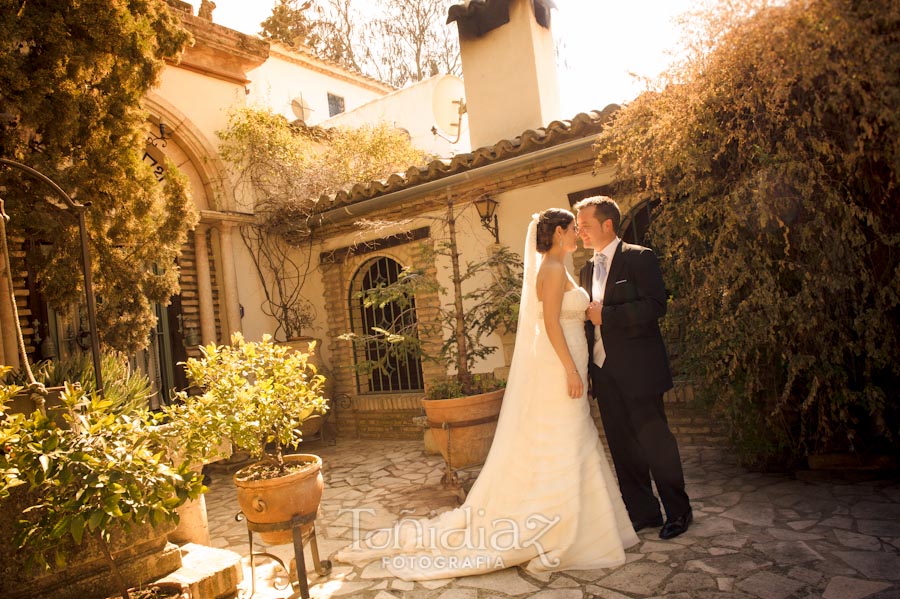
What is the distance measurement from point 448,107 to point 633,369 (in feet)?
24.6

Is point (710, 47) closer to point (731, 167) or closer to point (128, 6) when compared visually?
point (731, 167)

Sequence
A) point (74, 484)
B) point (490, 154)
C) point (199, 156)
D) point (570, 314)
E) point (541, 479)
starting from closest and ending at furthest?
point (74, 484) → point (541, 479) → point (570, 314) → point (490, 154) → point (199, 156)

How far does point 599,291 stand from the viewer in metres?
3.75

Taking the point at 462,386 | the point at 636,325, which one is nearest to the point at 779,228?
the point at 636,325

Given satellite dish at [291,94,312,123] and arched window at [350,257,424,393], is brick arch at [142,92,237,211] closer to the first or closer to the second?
arched window at [350,257,424,393]

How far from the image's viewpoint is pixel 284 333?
28.4 feet

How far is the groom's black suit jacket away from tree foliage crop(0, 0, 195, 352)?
446cm

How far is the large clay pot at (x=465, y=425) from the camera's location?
4.59 m

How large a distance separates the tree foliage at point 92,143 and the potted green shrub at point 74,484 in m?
3.00

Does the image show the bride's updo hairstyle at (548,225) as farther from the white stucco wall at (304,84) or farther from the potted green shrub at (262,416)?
the white stucco wall at (304,84)

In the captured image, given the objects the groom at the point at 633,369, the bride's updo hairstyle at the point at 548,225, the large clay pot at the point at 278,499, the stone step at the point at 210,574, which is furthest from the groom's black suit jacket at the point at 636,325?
the stone step at the point at 210,574

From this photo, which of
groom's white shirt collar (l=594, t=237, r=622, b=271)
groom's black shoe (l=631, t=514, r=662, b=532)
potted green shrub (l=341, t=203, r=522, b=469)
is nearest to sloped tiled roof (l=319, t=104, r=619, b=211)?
potted green shrub (l=341, t=203, r=522, b=469)

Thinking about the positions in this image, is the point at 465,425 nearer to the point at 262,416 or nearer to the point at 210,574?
the point at 262,416

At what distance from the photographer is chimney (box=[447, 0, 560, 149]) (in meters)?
7.78
